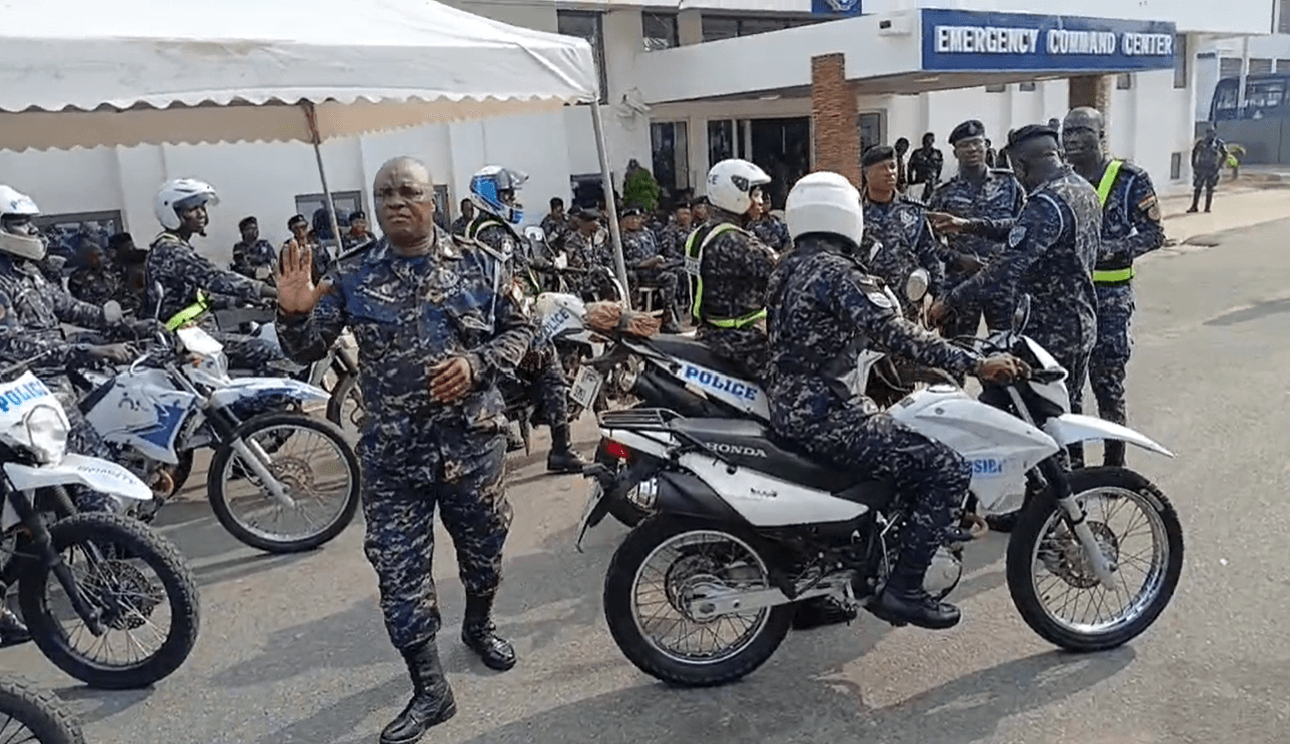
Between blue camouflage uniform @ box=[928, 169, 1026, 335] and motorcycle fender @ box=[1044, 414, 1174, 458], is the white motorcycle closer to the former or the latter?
motorcycle fender @ box=[1044, 414, 1174, 458]

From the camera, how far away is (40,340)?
192 inches

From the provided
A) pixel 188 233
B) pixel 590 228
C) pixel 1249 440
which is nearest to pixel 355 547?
pixel 188 233

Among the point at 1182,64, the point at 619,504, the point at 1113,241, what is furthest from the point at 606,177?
the point at 1182,64

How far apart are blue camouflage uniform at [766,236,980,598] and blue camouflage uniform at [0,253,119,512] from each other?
316 centimetres

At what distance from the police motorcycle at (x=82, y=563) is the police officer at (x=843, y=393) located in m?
2.35

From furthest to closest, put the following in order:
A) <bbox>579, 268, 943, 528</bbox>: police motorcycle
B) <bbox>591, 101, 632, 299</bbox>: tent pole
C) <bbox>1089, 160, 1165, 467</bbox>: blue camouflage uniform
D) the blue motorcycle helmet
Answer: the blue motorcycle helmet → <bbox>591, 101, 632, 299</bbox>: tent pole → <bbox>1089, 160, 1165, 467</bbox>: blue camouflage uniform → <bbox>579, 268, 943, 528</bbox>: police motorcycle

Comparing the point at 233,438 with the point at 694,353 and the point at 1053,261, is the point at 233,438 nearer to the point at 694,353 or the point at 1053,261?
the point at 694,353

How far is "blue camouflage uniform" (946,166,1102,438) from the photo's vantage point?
468 cm

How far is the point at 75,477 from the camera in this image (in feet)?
12.6

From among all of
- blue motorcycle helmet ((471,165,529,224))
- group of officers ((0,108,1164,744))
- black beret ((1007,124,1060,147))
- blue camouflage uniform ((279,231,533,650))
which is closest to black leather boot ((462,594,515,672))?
group of officers ((0,108,1164,744))

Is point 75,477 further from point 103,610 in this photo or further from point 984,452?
point 984,452

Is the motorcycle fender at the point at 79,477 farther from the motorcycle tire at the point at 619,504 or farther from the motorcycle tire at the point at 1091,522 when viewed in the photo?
the motorcycle tire at the point at 1091,522

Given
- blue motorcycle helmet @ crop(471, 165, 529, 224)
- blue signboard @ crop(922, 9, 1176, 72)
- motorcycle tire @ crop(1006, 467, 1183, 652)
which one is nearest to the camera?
motorcycle tire @ crop(1006, 467, 1183, 652)

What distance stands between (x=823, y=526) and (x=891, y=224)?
3311mm
